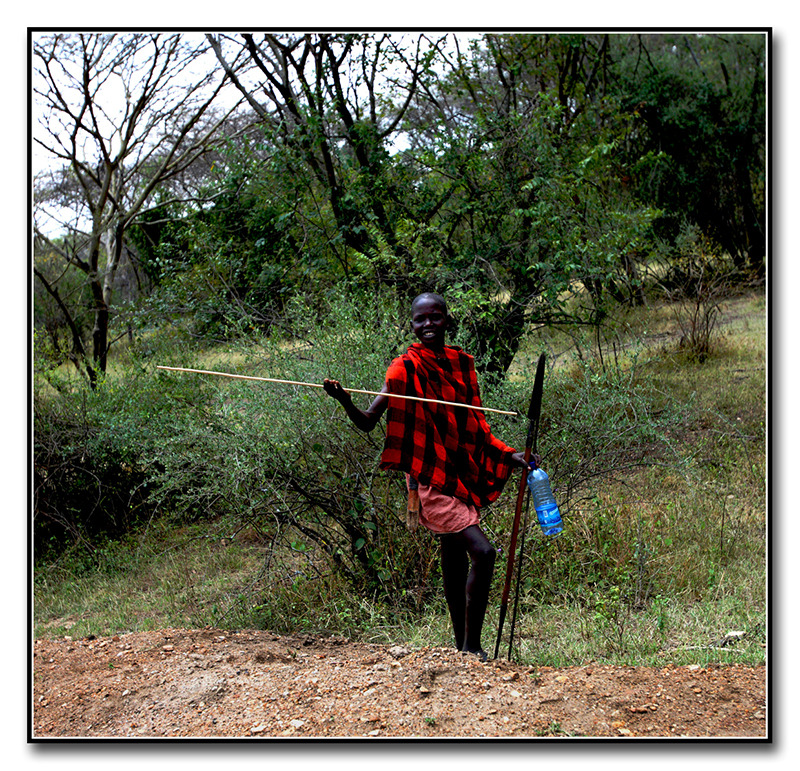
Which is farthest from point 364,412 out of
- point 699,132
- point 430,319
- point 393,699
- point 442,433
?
point 699,132

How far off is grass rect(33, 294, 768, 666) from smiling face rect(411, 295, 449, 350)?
146cm

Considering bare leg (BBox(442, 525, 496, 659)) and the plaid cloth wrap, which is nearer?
bare leg (BBox(442, 525, 496, 659))

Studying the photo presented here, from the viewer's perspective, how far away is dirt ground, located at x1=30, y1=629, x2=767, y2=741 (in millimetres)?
2641

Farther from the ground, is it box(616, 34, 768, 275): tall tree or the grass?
box(616, 34, 768, 275): tall tree

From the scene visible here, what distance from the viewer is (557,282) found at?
6297mm

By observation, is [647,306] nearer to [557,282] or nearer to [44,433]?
[557,282]

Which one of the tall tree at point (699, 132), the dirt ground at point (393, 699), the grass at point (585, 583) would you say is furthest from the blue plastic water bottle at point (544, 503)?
the tall tree at point (699, 132)

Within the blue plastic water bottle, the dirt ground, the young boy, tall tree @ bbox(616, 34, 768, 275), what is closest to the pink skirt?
the young boy

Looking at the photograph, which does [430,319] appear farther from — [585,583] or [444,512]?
[585,583]

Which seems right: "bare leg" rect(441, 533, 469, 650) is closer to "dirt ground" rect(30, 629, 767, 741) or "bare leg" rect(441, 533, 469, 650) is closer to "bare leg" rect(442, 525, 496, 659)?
"bare leg" rect(442, 525, 496, 659)

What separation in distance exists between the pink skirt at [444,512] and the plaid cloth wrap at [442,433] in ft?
0.09

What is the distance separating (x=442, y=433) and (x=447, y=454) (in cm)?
9

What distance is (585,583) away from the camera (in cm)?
454

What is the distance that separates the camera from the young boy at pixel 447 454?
10.0ft
